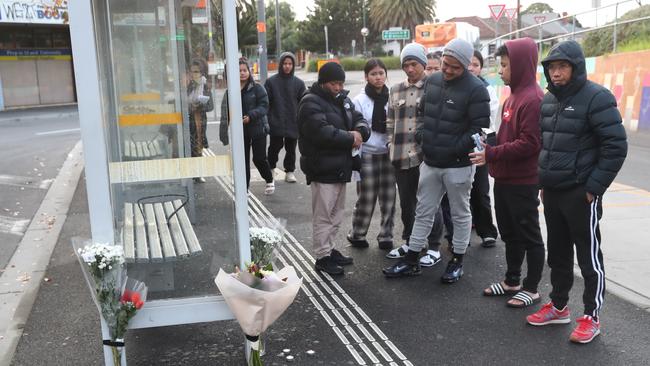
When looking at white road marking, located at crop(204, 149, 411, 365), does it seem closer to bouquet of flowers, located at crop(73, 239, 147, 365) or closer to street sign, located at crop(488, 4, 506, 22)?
bouquet of flowers, located at crop(73, 239, 147, 365)

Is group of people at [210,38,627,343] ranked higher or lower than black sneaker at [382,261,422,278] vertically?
higher

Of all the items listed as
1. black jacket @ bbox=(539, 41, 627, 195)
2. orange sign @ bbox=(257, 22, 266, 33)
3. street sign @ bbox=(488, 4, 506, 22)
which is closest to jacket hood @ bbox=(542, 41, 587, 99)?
black jacket @ bbox=(539, 41, 627, 195)

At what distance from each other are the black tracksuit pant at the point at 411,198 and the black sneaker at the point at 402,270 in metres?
0.45

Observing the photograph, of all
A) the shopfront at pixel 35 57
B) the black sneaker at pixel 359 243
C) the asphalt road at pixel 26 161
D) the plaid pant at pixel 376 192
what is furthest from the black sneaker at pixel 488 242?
the shopfront at pixel 35 57

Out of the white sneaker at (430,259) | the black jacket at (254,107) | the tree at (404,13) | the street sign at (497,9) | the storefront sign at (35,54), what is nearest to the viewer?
the white sneaker at (430,259)

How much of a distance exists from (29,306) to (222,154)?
221 centimetres

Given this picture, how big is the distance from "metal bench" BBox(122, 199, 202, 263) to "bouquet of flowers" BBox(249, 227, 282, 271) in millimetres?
454

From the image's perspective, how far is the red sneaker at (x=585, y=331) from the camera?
3818 millimetres

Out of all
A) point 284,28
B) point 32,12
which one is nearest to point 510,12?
point 32,12

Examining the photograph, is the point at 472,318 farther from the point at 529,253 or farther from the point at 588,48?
the point at 588,48

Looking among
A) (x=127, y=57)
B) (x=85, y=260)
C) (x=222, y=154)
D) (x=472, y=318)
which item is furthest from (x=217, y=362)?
(x=127, y=57)

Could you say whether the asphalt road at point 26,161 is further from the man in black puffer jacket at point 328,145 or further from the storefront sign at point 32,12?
the storefront sign at point 32,12

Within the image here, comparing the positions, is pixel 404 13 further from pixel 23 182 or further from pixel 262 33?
pixel 23 182

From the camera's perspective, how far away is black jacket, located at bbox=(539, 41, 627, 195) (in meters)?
3.58
